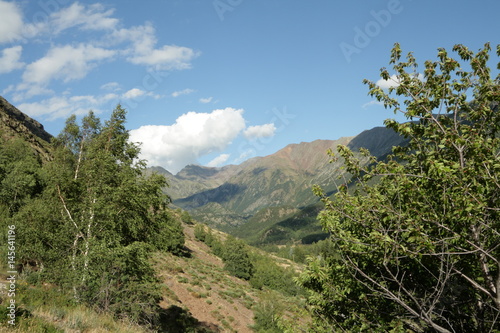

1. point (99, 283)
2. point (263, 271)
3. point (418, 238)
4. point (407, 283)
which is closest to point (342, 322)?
point (407, 283)

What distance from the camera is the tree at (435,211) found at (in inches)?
218

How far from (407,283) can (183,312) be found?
29.2 metres

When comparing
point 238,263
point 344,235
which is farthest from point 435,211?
point 238,263

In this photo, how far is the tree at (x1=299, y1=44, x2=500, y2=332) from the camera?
18.2 feet

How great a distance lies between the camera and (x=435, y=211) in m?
6.20

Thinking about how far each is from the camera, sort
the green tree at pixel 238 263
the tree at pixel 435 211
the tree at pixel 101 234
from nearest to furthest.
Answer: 1. the tree at pixel 435 211
2. the tree at pixel 101 234
3. the green tree at pixel 238 263

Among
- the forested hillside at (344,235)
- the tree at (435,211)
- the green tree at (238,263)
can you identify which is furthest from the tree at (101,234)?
the green tree at (238,263)

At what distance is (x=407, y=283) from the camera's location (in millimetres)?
8227

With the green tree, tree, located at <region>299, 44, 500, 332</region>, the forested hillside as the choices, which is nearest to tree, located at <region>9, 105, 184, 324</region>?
the forested hillside

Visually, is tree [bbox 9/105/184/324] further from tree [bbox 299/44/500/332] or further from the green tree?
the green tree

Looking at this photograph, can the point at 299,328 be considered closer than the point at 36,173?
Yes

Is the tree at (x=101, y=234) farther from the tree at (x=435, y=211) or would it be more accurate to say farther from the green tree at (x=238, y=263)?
the green tree at (x=238, y=263)

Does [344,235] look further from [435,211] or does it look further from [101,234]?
[101,234]

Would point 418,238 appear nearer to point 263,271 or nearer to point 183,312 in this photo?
point 183,312
